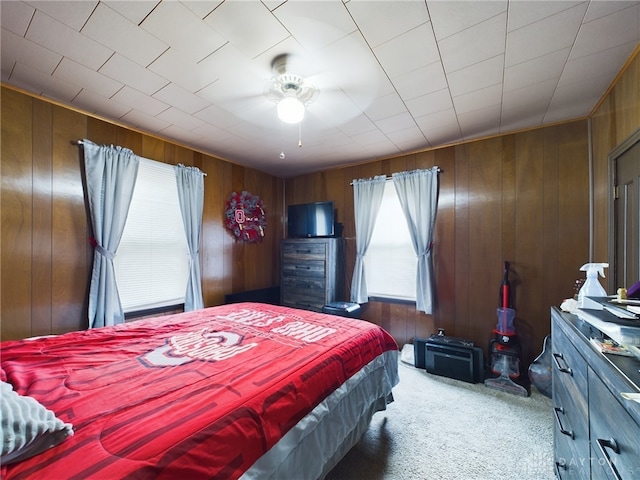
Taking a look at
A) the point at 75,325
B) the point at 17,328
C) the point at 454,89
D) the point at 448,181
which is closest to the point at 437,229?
the point at 448,181

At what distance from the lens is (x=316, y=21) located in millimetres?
1450

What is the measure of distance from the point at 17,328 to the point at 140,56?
7.30ft

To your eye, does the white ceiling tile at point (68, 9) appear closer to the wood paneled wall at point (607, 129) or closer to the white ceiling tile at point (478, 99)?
the white ceiling tile at point (478, 99)

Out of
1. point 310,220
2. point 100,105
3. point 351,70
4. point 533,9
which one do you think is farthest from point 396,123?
point 100,105

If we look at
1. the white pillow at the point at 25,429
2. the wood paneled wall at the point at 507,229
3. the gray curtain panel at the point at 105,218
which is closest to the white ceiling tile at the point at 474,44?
the wood paneled wall at the point at 507,229

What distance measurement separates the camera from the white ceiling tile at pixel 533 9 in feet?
4.39

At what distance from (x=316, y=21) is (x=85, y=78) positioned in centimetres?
174

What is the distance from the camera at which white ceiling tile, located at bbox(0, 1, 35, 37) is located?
1.36 m

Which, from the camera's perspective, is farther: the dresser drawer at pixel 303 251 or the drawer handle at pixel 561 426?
the dresser drawer at pixel 303 251

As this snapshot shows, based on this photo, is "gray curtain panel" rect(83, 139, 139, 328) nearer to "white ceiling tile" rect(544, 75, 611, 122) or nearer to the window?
the window

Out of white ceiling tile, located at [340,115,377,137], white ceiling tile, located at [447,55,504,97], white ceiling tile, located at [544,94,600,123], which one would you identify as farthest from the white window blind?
white ceiling tile, located at [544,94,600,123]

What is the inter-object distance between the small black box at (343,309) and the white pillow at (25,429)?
271 cm

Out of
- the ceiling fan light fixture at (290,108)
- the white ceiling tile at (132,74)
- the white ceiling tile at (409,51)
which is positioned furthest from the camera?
the ceiling fan light fixture at (290,108)

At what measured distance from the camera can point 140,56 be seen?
171cm
